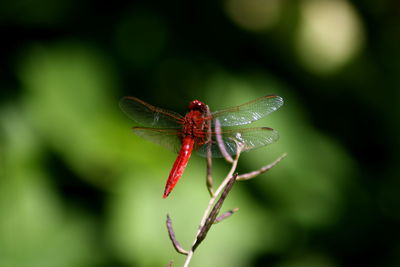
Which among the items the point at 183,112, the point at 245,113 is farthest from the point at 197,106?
the point at 183,112

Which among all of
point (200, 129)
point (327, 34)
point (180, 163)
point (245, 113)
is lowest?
point (180, 163)

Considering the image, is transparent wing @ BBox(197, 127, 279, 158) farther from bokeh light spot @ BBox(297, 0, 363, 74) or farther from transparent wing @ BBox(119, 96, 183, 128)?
bokeh light spot @ BBox(297, 0, 363, 74)

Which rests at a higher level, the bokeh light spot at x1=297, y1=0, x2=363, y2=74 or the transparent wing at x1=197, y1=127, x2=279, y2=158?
the bokeh light spot at x1=297, y1=0, x2=363, y2=74

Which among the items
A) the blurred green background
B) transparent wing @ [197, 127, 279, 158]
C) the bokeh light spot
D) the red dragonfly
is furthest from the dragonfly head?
the bokeh light spot

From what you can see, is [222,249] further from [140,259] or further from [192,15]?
[192,15]

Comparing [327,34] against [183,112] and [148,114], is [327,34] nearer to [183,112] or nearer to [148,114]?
[183,112]

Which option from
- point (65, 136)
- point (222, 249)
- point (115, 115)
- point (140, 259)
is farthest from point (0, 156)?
point (222, 249)

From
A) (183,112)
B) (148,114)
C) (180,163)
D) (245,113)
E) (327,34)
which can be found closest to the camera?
(180,163)
